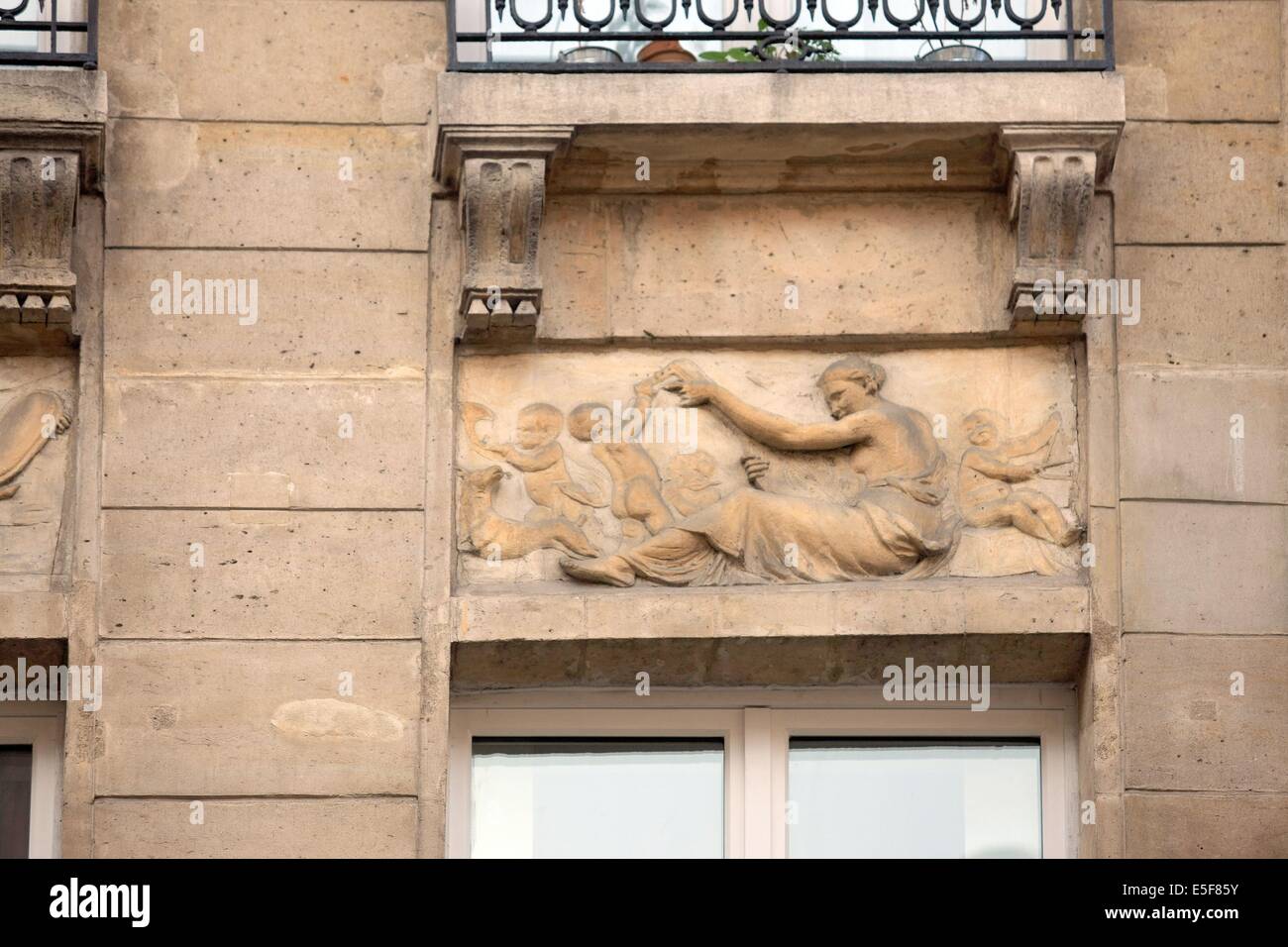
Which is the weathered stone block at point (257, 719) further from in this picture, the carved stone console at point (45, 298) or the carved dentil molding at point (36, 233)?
the carved dentil molding at point (36, 233)

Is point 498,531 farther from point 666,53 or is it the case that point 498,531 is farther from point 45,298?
point 666,53

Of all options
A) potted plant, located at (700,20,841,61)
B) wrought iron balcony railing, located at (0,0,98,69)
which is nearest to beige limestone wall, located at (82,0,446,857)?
wrought iron balcony railing, located at (0,0,98,69)

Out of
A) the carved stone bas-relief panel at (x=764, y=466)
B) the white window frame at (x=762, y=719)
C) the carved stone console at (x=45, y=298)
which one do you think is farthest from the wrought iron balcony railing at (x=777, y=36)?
the white window frame at (x=762, y=719)

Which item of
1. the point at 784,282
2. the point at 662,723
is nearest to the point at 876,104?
the point at 784,282

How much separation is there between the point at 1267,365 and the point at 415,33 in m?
3.13

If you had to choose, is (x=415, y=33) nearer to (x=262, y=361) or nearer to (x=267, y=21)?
(x=267, y=21)

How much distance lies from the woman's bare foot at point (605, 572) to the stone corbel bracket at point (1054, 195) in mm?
1580

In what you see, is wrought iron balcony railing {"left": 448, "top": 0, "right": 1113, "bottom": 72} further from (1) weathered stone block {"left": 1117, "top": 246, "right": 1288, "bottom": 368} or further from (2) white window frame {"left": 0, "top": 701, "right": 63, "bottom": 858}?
(2) white window frame {"left": 0, "top": 701, "right": 63, "bottom": 858}

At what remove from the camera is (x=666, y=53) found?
34.2 ft

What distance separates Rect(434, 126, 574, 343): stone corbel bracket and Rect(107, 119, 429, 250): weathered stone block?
24cm

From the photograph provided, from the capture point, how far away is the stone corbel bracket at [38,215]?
9.85 meters

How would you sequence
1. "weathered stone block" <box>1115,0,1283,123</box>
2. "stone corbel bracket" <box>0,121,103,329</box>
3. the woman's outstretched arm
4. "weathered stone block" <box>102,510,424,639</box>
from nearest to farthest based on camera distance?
"weathered stone block" <box>102,510,424,639</box>
"stone corbel bracket" <box>0,121,103,329</box>
the woman's outstretched arm
"weathered stone block" <box>1115,0,1283,123</box>

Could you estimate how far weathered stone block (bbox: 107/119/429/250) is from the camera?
10109 millimetres
